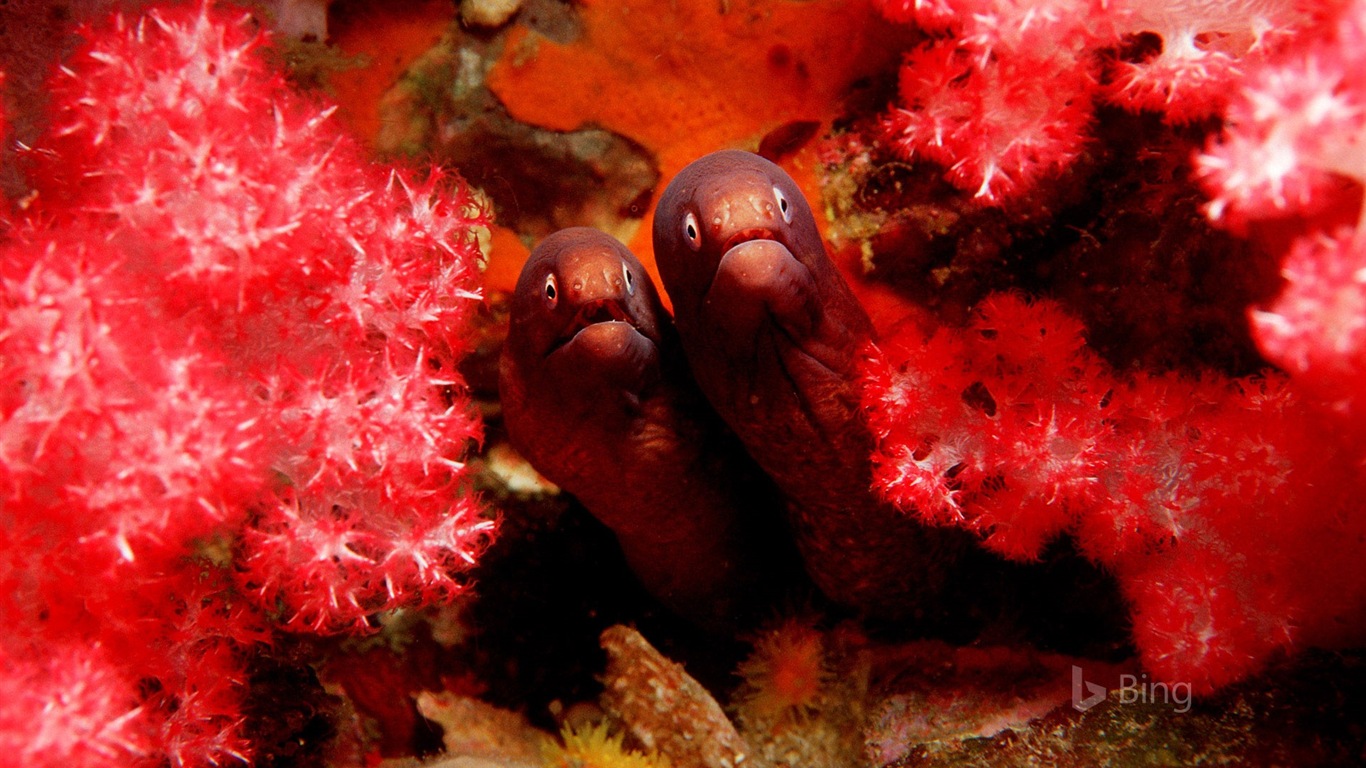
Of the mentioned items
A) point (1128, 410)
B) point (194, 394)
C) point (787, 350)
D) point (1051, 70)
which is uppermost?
point (1051, 70)

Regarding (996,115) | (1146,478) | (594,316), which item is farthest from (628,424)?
(1146,478)

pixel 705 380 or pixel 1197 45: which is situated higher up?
pixel 1197 45

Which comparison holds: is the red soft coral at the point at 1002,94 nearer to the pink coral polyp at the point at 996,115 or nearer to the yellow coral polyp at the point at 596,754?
the pink coral polyp at the point at 996,115

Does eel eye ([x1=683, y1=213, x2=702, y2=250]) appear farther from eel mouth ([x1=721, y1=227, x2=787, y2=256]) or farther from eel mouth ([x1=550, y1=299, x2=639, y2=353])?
eel mouth ([x1=550, y1=299, x2=639, y2=353])

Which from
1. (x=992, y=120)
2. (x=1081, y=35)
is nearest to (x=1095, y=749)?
(x=992, y=120)

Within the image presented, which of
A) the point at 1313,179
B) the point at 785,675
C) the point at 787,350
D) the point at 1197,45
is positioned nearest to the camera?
the point at 1313,179

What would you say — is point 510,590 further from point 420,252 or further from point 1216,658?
point 1216,658

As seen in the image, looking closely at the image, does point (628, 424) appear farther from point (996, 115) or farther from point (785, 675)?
point (996, 115)
